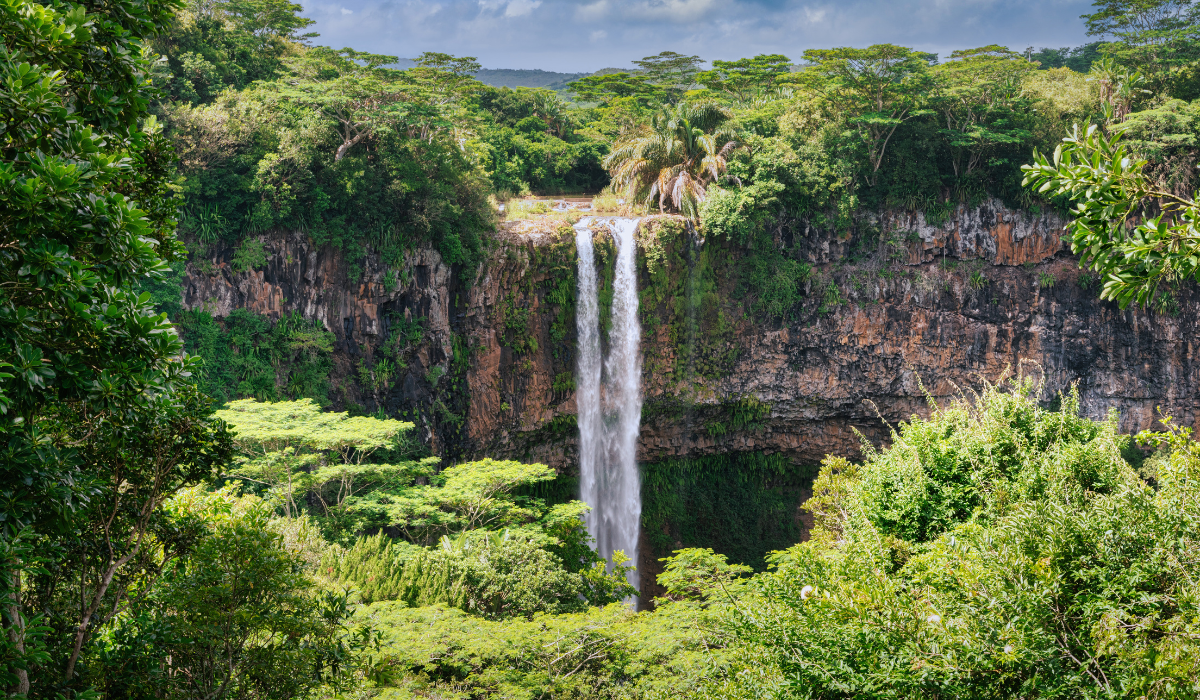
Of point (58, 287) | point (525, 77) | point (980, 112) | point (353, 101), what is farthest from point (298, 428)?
point (525, 77)

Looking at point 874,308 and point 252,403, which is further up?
point 874,308

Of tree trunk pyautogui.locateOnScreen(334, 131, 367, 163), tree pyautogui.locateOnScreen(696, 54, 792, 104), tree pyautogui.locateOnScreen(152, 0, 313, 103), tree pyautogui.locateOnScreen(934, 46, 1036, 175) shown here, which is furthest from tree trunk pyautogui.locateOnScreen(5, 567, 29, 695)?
tree pyautogui.locateOnScreen(696, 54, 792, 104)

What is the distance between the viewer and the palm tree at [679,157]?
20906mm

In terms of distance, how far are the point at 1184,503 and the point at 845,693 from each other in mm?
2460

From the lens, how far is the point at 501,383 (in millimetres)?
19875

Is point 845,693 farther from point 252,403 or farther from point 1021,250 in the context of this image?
point 1021,250

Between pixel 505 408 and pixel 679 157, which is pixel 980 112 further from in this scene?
pixel 505 408

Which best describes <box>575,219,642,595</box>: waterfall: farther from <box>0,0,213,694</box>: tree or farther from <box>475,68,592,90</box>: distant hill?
<box>475,68,592,90</box>: distant hill

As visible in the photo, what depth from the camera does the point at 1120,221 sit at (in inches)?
155

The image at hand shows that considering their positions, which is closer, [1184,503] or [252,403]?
[1184,503]

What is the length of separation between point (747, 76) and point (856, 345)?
44.7 feet

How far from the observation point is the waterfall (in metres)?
20.2

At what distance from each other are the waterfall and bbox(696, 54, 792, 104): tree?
12.7m

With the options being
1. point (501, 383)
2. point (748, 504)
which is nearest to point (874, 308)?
point (748, 504)
